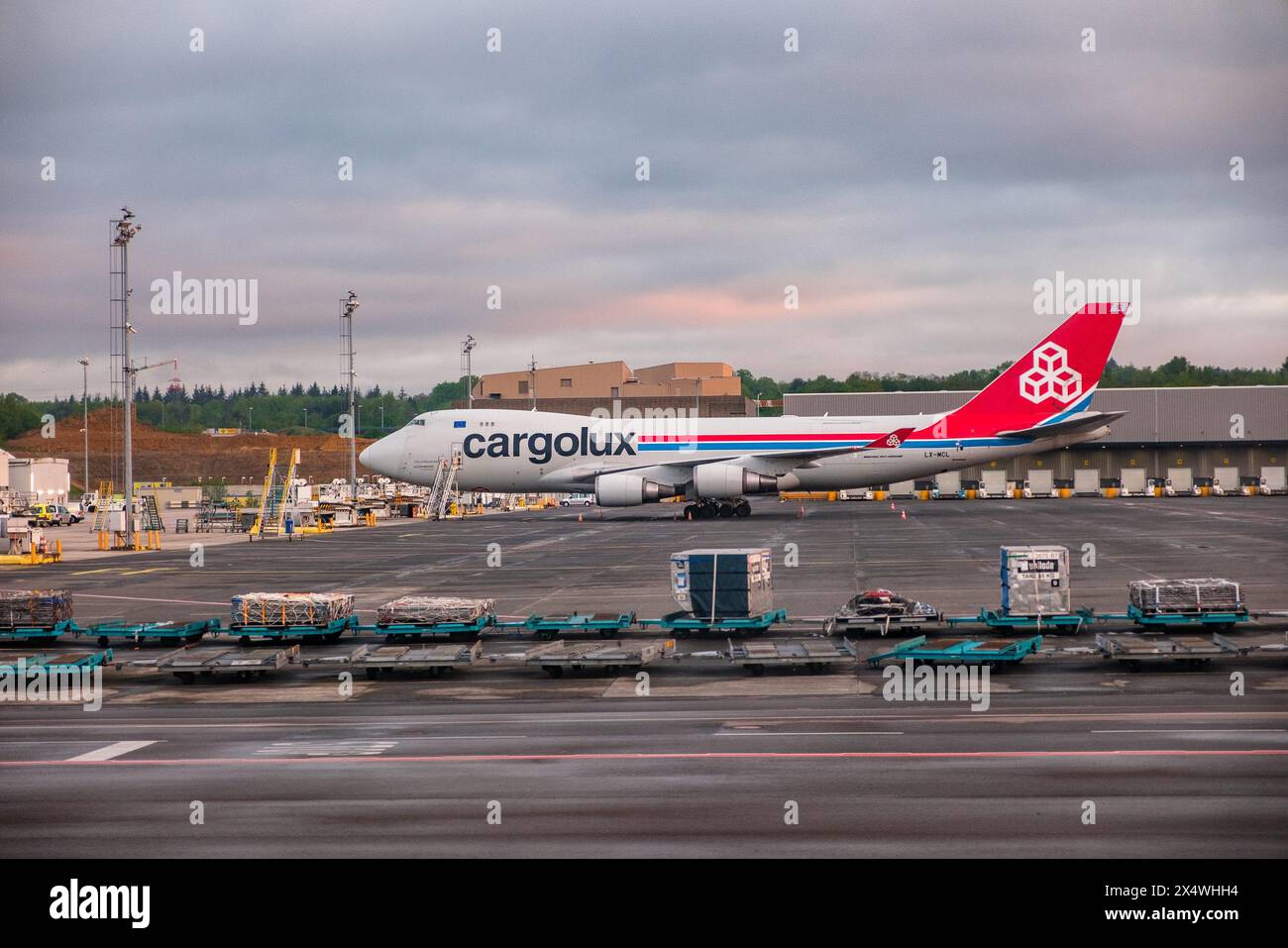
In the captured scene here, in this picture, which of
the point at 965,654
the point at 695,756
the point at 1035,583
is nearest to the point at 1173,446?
the point at 1035,583

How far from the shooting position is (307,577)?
116ft

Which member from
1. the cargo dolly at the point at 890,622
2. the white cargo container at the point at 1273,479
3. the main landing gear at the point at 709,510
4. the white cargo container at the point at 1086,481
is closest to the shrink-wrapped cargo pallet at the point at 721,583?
the cargo dolly at the point at 890,622

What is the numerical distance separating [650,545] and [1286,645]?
1104 inches

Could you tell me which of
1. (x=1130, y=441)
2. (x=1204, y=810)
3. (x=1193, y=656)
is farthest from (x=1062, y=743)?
(x=1130, y=441)

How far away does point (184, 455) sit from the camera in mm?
169875

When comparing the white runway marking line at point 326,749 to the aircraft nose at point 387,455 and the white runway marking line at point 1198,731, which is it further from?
the aircraft nose at point 387,455

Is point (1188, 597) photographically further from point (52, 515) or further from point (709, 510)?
point (52, 515)

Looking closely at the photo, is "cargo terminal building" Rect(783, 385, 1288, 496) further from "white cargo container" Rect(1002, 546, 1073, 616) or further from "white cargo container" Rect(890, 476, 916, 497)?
"white cargo container" Rect(1002, 546, 1073, 616)

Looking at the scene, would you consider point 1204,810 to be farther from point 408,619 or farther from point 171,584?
point 171,584

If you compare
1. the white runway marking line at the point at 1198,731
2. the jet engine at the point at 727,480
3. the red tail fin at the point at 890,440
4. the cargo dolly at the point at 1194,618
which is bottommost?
the white runway marking line at the point at 1198,731

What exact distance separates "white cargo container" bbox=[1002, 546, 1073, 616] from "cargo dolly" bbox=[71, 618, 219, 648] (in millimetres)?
16887

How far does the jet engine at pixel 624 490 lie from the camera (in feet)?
197

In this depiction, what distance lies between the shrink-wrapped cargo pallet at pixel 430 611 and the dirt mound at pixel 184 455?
149054mm

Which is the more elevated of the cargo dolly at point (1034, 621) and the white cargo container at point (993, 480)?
the white cargo container at point (993, 480)
